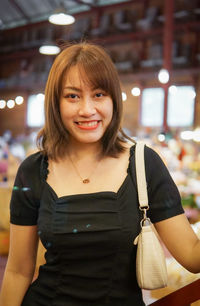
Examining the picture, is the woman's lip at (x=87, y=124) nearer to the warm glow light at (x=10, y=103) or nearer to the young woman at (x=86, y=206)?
the young woman at (x=86, y=206)

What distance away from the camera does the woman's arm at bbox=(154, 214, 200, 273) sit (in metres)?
1.17

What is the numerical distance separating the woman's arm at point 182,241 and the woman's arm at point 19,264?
0.39 meters

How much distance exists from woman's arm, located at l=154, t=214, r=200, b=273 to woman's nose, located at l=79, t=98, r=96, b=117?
0.36 metres

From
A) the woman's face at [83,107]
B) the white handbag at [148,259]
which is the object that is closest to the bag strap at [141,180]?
the white handbag at [148,259]

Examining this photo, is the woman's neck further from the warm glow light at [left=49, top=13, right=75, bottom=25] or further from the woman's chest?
the warm glow light at [left=49, top=13, right=75, bottom=25]

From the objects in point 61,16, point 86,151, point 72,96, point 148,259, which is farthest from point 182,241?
point 61,16

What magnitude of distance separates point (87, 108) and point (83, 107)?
14 millimetres

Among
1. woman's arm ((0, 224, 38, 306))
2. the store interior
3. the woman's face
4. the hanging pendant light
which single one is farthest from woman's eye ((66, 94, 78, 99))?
the store interior

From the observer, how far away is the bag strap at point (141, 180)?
3.88ft

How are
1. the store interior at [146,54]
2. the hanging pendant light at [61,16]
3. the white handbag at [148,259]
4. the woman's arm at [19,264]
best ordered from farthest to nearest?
1. the store interior at [146,54]
2. the hanging pendant light at [61,16]
3. the woman's arm at [19,264]
4. the white handbag at [148,259]

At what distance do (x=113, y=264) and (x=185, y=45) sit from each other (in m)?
10.7

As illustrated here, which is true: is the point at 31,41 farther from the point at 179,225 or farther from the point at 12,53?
the point at 179,225

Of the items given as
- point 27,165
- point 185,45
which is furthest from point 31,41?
point 27,165

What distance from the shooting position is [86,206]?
4.00 ft
